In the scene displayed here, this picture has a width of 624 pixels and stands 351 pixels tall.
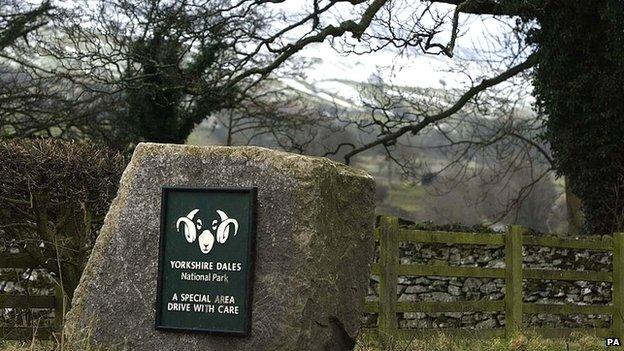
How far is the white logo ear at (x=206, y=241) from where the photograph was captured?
6578 mm

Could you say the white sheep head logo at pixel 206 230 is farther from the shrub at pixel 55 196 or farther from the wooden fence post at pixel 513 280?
the wooden fence post at pixel 513 280

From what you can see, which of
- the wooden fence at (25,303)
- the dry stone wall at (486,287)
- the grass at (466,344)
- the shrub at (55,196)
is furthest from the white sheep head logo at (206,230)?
the dry stone wall at (486,287)

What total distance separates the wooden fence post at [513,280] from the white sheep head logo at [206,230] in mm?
5827

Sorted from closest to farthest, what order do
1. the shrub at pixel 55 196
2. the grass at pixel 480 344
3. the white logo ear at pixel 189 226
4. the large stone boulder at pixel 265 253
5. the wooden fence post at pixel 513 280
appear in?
1. the large stone boulder at pixel 265 253
2. the white logo ear at pixel 189 226
3. the shrub at pixel 55 196
4. the grass at pixel 480 344
5. the wooden fence post at pixel 513 280

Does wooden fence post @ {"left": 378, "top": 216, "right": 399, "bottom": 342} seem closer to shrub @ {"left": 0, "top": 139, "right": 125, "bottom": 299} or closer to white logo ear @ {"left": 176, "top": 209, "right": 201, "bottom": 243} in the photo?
shrub @ {"left": 0, "top": 139, "right": 125, "bottom": 299}

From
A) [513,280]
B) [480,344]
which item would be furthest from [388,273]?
[513,280]

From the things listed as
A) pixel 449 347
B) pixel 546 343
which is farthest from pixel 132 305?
pixel 546 343

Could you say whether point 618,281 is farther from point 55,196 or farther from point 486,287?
point 55,196

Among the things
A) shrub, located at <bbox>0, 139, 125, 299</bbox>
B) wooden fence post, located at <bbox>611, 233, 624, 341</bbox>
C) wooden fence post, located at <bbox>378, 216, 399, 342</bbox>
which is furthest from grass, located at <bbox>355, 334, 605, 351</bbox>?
shrub, located at <bbox>0, 139, 125, 299</bbox>

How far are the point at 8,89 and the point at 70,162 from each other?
15387 mm

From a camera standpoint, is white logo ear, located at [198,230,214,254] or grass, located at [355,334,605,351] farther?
grass, located at [355,334,605,351]

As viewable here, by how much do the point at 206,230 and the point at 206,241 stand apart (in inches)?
2.8

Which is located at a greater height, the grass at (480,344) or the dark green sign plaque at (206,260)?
the dark green sign plaque at (206,260)

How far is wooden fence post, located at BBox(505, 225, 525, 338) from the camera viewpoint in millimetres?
11664
